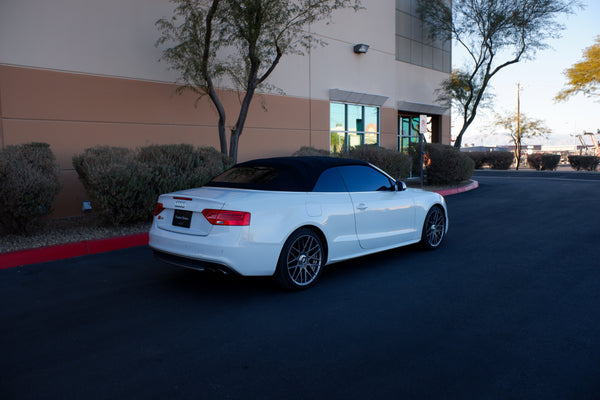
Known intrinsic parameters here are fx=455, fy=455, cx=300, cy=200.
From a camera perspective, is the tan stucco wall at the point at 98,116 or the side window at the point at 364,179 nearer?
the side window at the point at 364,179

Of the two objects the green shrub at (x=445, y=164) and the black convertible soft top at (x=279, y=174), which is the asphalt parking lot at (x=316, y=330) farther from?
the green shrub at (x=445, y=164)

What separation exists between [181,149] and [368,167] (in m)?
4.34

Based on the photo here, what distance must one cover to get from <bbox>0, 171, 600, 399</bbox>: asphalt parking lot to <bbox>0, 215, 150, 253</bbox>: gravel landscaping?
0.82 m

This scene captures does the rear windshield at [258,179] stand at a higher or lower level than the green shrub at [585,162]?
lower

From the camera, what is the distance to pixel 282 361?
11.3 ft

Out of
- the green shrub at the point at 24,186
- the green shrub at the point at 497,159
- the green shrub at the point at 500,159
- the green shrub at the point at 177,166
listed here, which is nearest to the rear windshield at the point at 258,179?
the green shrub at the point at 177,166

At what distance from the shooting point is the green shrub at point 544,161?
31297 millimetres

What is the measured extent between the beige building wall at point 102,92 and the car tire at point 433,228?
26.5 ft

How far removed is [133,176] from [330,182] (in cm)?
403

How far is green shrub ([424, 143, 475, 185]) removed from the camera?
16984 mm

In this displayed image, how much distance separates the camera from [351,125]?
1903cm

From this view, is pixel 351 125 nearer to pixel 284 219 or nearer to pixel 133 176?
pixel 133 176

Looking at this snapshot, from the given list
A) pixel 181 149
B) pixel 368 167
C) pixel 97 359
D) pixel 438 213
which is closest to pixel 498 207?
pixel 438 213

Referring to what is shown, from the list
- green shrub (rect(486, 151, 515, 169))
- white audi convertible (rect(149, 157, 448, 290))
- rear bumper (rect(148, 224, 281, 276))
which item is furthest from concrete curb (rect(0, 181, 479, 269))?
green shrub (rect(486, 151, 515, 169))
